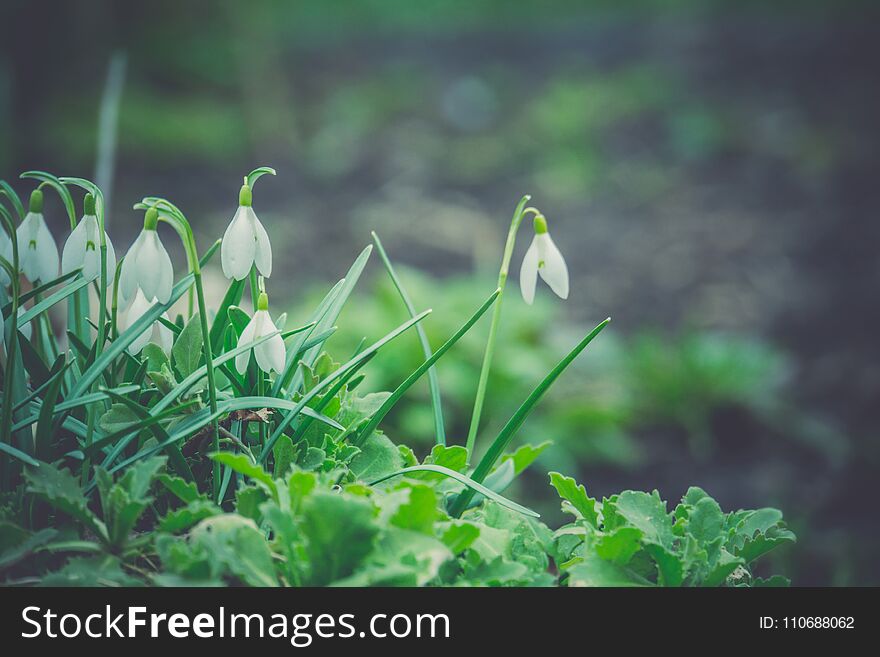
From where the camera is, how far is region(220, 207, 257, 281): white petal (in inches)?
38.0

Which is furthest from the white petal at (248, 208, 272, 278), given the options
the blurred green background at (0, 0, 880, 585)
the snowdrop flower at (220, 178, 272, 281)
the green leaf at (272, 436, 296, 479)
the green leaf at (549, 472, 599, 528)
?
the blurred green background at (0, 0, 880, 585)

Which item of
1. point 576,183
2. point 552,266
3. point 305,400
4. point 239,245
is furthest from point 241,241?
point 576,183

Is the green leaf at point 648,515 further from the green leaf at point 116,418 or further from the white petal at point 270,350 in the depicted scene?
the green leaf at point 116,418

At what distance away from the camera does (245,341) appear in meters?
0.99

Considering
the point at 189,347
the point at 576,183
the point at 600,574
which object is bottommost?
the point at 600,574

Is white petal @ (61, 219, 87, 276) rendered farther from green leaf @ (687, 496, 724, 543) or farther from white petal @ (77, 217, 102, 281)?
green leaf @ (687, 496, 724, 543)

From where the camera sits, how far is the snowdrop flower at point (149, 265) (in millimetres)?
924

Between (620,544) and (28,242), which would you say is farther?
(28,242)

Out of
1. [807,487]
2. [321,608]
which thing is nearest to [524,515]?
[321,608]

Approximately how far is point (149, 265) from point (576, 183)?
12.8ft

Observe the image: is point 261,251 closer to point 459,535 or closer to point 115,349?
point 115,349

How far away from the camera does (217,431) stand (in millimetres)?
968

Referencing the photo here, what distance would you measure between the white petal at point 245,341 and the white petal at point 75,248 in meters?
0.23

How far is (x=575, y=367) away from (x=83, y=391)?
7.55 ft
